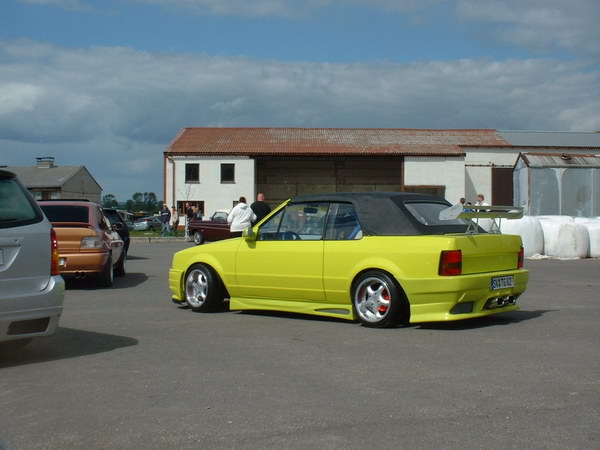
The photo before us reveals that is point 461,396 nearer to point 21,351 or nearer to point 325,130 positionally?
point 21,351

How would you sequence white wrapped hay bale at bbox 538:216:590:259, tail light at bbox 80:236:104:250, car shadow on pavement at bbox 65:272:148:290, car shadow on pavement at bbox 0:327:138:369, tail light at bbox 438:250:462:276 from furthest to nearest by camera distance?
white wrapped hay bale at bbox 538:216:590:259 → car shadow on pavement at bbox 65:272:148:290 → tail light at bbox 80:236:104:250 → tail light at bbox 438:250:462:276 → car shadow on pavement at bbox 0:327:138:369

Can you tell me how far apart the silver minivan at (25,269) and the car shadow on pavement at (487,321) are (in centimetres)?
380

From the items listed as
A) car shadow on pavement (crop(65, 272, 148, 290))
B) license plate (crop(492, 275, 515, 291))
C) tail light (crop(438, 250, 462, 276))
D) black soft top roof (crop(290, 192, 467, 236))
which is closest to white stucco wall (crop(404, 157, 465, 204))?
car shadow on pavement (crop(65, 272, 148, 290))

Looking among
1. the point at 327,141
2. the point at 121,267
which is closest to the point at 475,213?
the point at 121,267

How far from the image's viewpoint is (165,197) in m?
53.2

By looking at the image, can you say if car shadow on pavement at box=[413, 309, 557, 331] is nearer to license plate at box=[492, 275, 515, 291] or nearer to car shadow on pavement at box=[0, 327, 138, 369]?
license plate at box=[492, 275, 515, 291]

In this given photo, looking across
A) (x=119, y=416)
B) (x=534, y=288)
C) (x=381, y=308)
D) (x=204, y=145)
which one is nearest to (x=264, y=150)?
(x=204, y=145)

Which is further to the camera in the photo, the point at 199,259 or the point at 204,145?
the point at 204,145

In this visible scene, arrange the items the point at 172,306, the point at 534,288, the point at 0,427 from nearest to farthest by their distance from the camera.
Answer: the point at 0,427, the point at 172,306, the point at 534,288

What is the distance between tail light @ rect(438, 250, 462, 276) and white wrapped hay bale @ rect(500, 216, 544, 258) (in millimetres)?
13371

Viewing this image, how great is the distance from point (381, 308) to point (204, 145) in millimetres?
47399

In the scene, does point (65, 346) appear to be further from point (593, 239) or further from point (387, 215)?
point (593, 239)

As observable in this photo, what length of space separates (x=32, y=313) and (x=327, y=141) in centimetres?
5032

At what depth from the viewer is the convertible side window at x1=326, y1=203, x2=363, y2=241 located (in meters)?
8.72
